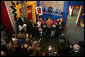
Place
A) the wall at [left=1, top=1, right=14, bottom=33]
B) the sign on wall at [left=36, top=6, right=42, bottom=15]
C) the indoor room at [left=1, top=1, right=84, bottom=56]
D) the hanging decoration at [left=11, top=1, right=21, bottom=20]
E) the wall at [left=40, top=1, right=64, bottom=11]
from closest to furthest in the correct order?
the indoor room at [left=1, top=1, right=84, bottom=56] → the wall at [left=1, top=1, right=14, bottom=33] → the hanging decoration at [left=11, top=1, right=21, bottom=20] → the wall at [left=40, top=1, right=64, bottom=11] → the sign on wall at [left=36, top=6, right=42, bottom=15]

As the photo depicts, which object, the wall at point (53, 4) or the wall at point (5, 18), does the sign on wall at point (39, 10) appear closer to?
the wall at point (53, 4)

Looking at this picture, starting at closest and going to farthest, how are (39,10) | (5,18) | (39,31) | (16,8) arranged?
(5,18) → (16,8) → (39,31) → (39,10)

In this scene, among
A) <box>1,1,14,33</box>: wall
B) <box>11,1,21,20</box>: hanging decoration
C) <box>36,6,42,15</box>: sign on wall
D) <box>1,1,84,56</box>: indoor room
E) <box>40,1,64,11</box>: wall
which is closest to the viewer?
<box>1,1,84,56</box>: indoor room

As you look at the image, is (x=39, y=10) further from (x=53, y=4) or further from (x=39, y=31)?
(x=39, y=31)

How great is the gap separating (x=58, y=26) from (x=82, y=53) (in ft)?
7.47

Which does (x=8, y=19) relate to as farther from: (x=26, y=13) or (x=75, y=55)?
(x=75, y=55)

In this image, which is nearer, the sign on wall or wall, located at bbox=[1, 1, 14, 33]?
wall, located at bbox=[1, 1, 14, 33]

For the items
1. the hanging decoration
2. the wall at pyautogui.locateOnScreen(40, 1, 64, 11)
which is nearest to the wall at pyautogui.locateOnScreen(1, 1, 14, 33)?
the hanging decoration

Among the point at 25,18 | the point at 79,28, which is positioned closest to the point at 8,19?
the point at 25,18

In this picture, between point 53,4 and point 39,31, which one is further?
point 53,4

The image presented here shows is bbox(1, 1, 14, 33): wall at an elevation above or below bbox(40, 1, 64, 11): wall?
below

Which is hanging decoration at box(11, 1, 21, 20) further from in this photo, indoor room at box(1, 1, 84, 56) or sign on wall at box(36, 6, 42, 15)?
sign on wall at box(36, 6, 42, 15)

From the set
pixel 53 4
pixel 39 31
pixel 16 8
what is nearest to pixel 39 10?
pixel 53 4

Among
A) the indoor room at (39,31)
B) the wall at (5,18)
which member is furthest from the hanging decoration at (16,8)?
the wall at (5,18)
